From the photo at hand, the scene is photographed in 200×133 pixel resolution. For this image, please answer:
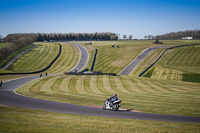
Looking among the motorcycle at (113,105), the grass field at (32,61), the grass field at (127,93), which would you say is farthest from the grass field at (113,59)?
the motorcycle at (113,105)

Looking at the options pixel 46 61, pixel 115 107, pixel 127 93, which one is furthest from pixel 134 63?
pixel 115 107

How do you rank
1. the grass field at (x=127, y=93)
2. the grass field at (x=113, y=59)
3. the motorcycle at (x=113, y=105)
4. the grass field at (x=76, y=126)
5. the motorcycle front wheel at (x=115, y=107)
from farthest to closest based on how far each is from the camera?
the grass field at (x=113, y=59) → the grass field at (x=127, y=93) → the motorcycle at (x=113, y=105) → the motorcycle front wheel at (x=115, y=107) → the grass field at (x=76, y=126)

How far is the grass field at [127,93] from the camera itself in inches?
1097

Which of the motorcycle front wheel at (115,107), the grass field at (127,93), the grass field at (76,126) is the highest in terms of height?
the grass field at (76,126)

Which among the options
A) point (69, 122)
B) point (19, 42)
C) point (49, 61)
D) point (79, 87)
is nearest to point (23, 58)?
point (49, 61)

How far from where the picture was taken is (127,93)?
40.6 metres

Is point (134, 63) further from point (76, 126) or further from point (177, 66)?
Result: point (76, 126)

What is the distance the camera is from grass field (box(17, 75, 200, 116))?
27862 millimetres

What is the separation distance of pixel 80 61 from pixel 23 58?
3507cm

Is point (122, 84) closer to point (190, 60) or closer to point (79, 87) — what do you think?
point (79, 87)

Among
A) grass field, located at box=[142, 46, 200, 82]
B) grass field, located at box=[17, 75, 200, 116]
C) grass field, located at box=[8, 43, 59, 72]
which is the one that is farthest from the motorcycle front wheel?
grass field, located at box=[8, 43, 59, 72]

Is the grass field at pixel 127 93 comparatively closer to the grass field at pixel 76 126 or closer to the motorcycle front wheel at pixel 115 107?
the motorcycle front wheel at pixel 115 107

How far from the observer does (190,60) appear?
89500mm

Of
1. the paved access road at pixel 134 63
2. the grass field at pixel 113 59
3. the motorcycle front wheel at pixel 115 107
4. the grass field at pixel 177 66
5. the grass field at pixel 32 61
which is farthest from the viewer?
the grass field at pixel 32 61
